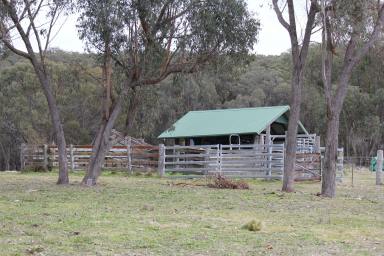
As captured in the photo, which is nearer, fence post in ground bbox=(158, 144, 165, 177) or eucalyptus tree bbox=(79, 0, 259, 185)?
eucalyptus tree bbox=(79, 0, 259, 185)

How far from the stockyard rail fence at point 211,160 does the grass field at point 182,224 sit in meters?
8.22

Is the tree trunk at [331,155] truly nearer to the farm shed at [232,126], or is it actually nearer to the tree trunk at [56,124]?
the tree trunk at [56,124]

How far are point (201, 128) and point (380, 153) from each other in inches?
546

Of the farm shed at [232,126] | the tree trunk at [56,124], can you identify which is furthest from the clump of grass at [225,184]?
the farm shed at [232,126]

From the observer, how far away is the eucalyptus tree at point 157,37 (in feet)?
59.3

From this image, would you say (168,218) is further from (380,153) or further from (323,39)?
(380,153)

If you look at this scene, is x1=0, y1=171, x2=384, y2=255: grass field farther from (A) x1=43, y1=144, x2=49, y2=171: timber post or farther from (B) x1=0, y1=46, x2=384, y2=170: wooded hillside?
(B) x1=0, y1=46, x2=384, y2=170: wooded hillside

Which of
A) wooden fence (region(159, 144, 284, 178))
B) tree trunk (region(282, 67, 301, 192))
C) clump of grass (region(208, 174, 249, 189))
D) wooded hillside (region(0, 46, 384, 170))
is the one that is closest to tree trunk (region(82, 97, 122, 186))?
clump of grass (region(208, 174, 249, 189))

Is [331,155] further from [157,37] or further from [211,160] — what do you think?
[211,160]

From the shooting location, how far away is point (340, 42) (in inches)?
685

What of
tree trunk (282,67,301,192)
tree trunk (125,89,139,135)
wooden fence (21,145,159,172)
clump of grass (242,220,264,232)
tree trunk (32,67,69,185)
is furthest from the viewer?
wooden fence (21,145,159,172)

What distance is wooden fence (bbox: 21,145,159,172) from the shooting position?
28141 millimetres

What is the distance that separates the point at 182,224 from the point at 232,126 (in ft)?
81.0

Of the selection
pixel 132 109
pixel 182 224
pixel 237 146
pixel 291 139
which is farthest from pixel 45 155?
pixel 182 224
